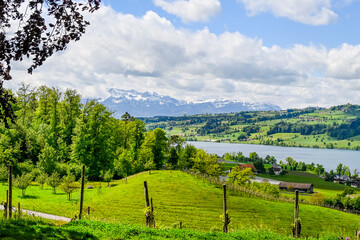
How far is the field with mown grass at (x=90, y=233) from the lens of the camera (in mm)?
10133

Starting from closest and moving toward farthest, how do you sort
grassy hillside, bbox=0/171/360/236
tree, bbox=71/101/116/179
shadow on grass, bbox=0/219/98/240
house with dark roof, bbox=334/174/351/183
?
shadow on grass, bbox=0/219/98/240 < grassy hillside, bbox=0/171/360/236 < tree, bbox=71/101/116/179 < house with dark roof, bbox=334/174/351/183

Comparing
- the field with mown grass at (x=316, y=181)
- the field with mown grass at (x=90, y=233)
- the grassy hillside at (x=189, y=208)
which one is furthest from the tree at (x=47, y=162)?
the field with mown grass at (x=316, y=181)

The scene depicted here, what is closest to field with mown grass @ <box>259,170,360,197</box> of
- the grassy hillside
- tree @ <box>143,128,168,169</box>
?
tree @ <box>143,128,168,169</box>

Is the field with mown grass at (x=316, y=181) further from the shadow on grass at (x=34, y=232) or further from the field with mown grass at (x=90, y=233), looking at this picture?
the shadow on grass at (x=34, y=232)

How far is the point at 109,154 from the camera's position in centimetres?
6069

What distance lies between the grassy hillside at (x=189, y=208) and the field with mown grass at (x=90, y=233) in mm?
17501

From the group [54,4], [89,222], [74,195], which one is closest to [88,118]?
[74,195]

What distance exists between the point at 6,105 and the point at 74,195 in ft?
123

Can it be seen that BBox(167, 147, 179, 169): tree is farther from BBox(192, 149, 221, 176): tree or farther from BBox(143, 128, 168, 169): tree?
BBox(192, 149, 221, 176): tree

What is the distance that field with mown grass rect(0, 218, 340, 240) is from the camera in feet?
33.2

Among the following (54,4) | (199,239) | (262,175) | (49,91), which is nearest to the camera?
(54,4)

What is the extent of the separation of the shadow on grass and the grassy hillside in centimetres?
1977

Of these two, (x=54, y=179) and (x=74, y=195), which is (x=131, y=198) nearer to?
(x=74, y=195)

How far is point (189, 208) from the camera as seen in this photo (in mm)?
38656
